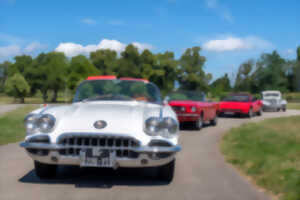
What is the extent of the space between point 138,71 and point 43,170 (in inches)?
3146

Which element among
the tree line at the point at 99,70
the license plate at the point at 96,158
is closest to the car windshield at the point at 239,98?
the license plate at the point at 96,158

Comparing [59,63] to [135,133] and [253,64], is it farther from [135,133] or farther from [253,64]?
[135,133]

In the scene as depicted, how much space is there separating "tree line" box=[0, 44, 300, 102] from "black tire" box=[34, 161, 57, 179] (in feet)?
173

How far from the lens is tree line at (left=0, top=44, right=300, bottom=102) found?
71.8 meters

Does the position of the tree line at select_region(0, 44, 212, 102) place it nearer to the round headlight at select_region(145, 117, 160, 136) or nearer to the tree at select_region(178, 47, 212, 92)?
the tree at select_region(178, 47, 212, 92)

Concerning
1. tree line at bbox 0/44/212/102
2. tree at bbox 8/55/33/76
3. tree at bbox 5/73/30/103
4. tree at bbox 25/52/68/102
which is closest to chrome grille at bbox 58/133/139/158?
tree line at bbox 0/44/212/102

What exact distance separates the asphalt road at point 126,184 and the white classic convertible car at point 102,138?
0.32 meters

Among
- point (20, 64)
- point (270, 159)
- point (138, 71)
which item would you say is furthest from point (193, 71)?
Answer: point (270, 159)

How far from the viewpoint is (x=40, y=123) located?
17.6 feet

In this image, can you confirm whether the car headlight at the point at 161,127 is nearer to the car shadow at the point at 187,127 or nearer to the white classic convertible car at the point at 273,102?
the car shadow at the point at 187,127

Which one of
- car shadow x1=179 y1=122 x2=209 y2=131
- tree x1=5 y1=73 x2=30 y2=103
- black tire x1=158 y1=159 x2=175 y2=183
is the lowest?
car shadow x1=179 y1=122 x2=209 y2=131

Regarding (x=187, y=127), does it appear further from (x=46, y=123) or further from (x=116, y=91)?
(x=46, y=123)

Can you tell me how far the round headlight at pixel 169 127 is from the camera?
533cm

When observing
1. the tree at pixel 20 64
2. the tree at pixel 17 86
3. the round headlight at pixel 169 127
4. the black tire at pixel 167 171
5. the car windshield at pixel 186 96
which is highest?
the tree at pixel 20 64
